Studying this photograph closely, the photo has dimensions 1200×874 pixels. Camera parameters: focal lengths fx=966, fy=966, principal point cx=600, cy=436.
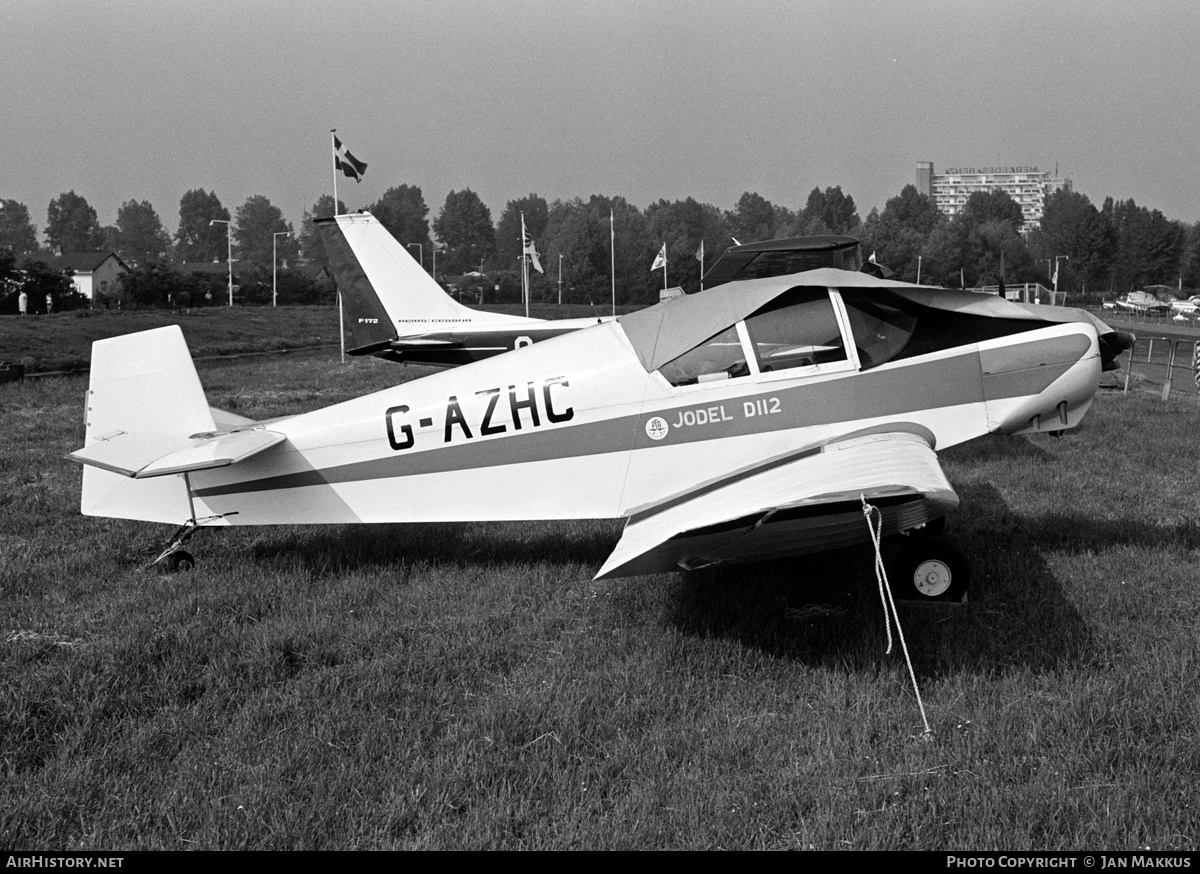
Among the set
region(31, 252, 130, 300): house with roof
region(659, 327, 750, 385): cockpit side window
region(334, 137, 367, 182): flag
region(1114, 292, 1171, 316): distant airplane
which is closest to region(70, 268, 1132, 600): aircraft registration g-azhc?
region(659, 327, 750, 385): cockpit side window

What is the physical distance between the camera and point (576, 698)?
4500mm

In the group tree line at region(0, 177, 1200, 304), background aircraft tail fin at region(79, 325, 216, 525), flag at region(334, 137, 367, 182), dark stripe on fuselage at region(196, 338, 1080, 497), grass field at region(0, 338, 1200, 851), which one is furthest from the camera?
tree line at region(0, 177, 1200, 304)

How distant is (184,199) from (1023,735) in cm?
20411

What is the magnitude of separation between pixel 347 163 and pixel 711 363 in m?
23.0

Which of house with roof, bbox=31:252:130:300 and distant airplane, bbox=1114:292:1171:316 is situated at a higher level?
house with roof, bbox=31:252:130:300

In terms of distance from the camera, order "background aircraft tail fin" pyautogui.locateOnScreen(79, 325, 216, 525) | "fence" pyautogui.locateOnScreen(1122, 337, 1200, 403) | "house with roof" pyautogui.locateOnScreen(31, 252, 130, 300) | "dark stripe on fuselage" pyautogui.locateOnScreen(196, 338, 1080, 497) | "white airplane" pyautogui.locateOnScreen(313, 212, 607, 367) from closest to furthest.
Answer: "dark stripe on fuselage" pyautogui.locateOnScreen(196, 338, 1080, 497) → "background aircraft tail fin" pyautogui.locateOnScreen(79, 325, 216, 525) → "white airplane" pyautogui.locateOnScreen(313, 212, 607, 367) → "fence" pyautogui.locateOnScreen(1122, 337, 1200, 403) → "house with roof" pyautogui.locateOnScreen(31, 252, 130, 300)

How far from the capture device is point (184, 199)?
18525 cm

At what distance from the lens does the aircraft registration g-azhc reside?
602 cm

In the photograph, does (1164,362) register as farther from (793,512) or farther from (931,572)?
(793,512)

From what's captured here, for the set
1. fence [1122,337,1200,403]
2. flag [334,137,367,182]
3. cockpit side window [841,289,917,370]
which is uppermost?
flag [334,137,367,182]

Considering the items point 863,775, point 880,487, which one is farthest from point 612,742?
point 880,487

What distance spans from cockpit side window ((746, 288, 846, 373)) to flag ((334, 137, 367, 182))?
22.8 m

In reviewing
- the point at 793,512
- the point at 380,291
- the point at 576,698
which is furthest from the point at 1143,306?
the point at 576,698

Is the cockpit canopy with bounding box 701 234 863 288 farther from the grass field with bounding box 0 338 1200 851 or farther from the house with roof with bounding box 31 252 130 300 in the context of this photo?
the house with roof with bounding box 31 252 130 300
